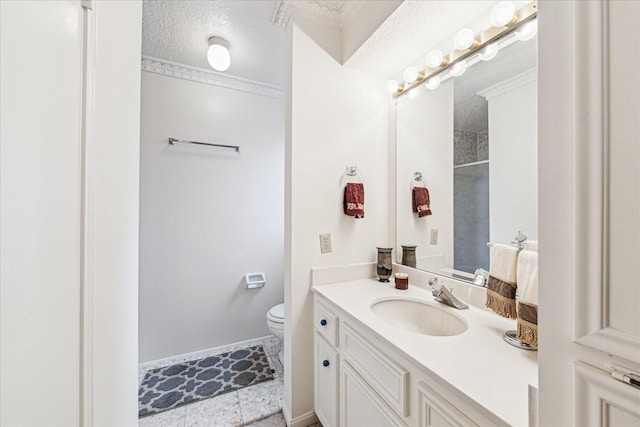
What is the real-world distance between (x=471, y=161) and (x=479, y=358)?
905mm

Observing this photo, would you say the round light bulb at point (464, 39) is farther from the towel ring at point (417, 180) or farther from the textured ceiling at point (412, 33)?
the towel ring at point (417, 180)

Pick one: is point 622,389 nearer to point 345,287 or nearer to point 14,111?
point 14,111

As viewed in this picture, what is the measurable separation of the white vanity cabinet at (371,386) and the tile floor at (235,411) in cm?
37

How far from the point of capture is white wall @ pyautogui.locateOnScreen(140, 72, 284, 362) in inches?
76.7

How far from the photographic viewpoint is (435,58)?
1294 mm

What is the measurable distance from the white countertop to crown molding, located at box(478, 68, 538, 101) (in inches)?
38.1

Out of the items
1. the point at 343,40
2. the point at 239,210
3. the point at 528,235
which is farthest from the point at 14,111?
the point at 239,210

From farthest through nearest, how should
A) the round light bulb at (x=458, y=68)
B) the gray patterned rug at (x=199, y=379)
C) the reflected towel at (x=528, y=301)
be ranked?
the gray patterned rug at (x=199, y=379) → the round light bulb at (x=458, y=68) → the reflected towel at (x=528, y=301)

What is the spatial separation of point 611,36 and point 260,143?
2274 millimetres

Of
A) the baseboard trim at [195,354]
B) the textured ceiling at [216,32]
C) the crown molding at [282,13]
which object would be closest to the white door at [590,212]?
the crown molding at [282,13]

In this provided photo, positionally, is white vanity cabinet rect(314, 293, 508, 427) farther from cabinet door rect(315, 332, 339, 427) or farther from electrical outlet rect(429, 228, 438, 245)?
electrical outlet rect(429, 228, 438, 245)

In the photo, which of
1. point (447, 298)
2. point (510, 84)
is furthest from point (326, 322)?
point (510, 84)

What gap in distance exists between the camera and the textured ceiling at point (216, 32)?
1472 mm

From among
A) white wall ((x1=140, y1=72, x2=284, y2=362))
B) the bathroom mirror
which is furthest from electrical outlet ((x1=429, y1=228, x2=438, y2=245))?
white wall ((x1=140, y1=72, x2=284, y2=362))
